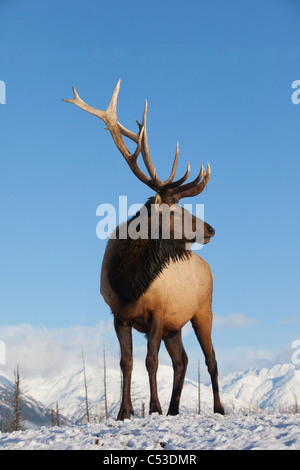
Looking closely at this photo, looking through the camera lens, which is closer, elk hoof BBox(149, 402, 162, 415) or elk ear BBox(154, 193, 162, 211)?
elk hoof BBox(149, 402, 162, 415)

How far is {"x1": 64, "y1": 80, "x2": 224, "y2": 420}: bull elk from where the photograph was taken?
9945 mm

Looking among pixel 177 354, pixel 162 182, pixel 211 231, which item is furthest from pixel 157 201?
pixel 177 354

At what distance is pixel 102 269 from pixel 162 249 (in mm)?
1162

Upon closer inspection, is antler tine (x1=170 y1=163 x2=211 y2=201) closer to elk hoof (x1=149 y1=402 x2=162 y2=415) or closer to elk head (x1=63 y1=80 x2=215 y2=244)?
elk head (x1=63 y1=80 x2=215 y2=244)

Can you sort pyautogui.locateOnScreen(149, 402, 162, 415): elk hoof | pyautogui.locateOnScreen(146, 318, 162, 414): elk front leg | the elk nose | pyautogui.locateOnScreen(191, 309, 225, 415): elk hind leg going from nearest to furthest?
pyautogui.locateOnScreen(149, 402, 162, 415): elk hoof → pyautogui.locateOnScreen(146, 318, 162, 414): elk front leg → the elk nose → pyautogui.locateOnScreen(191, 309, 225, 415): elk hind leg

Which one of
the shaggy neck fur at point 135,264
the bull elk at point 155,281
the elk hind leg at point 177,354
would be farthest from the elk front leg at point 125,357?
the elk hind leg at point 177,354

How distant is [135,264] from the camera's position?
1002cm

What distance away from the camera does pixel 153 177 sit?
11.0m

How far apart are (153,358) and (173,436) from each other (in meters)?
3.33

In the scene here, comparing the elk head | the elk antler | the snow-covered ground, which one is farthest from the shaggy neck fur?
the snow-covered ground

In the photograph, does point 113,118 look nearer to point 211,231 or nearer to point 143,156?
point 143,156

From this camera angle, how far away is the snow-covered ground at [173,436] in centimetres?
588

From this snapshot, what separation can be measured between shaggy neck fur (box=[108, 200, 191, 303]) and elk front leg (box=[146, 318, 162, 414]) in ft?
2.06
